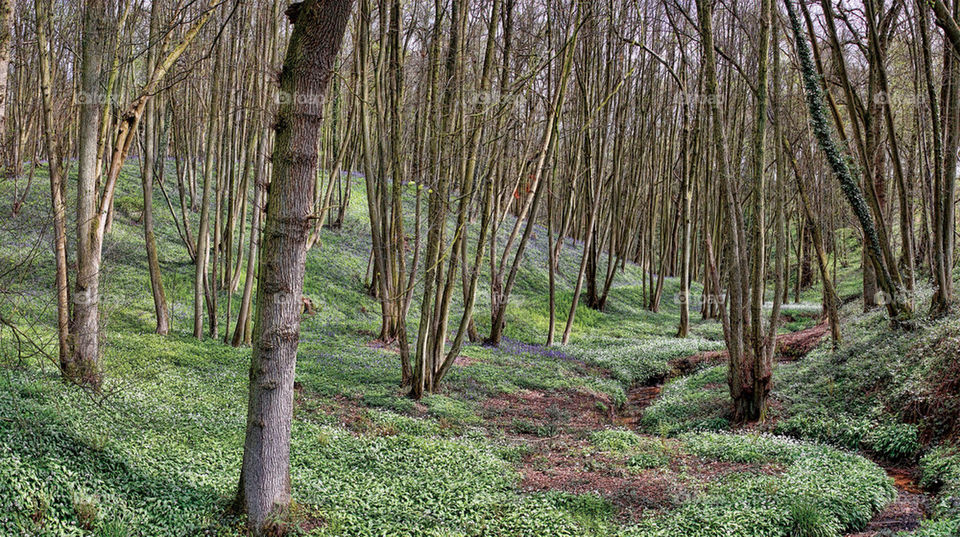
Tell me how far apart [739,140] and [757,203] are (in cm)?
500

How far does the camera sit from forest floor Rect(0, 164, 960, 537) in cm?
543

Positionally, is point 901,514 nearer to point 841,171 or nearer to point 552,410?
point 552,410

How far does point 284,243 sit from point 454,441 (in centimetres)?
443

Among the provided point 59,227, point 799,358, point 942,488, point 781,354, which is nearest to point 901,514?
point 942,488

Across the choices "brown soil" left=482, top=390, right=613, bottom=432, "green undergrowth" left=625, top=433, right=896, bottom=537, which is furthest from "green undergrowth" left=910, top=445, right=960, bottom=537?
"brown soil" left=482, top=390, right=613, bottom=432

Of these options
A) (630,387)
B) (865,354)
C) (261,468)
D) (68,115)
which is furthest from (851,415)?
(68,115)

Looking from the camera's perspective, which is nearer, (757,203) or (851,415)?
(851,415)

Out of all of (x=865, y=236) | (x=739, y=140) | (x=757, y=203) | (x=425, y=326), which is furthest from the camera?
(x=739, y=140)

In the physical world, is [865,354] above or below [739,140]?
below

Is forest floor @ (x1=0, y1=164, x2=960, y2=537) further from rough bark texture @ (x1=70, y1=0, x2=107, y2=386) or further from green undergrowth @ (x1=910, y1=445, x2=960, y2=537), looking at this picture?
rough bark texture @ (x1=70, y1=0, x2=107, y2=386)

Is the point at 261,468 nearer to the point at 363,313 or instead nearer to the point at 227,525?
the point at 227,525

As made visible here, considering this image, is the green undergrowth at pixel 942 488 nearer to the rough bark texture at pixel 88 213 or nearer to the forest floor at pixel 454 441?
the forest floor at pixel 454 441

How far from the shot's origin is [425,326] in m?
11.1

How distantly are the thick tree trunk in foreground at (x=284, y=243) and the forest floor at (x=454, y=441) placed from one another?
592 millimetres
